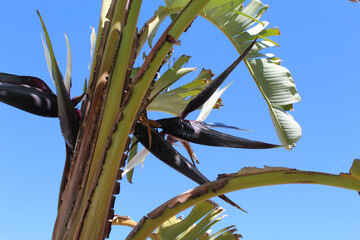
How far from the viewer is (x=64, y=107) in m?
0.99

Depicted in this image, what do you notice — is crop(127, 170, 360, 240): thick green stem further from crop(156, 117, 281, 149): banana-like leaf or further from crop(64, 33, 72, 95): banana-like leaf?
crop(64, 33, 72, 95): banana-like leaf

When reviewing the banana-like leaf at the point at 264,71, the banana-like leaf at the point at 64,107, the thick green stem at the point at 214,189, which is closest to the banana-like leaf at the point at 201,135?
the thick green stem at the point at 214,189

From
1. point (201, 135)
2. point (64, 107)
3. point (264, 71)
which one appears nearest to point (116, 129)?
point (64, 107)

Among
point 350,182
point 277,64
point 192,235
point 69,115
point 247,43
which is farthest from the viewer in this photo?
point 277,64

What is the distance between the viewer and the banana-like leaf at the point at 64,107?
37.6 inches

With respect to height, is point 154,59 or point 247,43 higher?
point 247,43

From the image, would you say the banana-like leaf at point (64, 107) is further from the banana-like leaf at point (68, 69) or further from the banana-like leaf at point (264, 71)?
the banana-like leaf at point (264, 71)

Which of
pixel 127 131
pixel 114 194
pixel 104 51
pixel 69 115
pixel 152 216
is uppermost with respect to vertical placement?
pixel 104 51

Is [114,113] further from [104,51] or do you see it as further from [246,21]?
[246,21]

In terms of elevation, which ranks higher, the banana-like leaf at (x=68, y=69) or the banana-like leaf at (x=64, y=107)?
the banana-like leaf at (x=68, y=69)

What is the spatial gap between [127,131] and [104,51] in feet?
0.93

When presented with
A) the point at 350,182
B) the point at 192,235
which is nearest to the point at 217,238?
the point at 192,235

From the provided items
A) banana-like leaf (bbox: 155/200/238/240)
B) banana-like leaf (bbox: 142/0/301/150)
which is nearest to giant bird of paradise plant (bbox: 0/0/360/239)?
banana-like leaf (bbox: 155/200/238/240)

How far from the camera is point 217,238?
4.65ft
